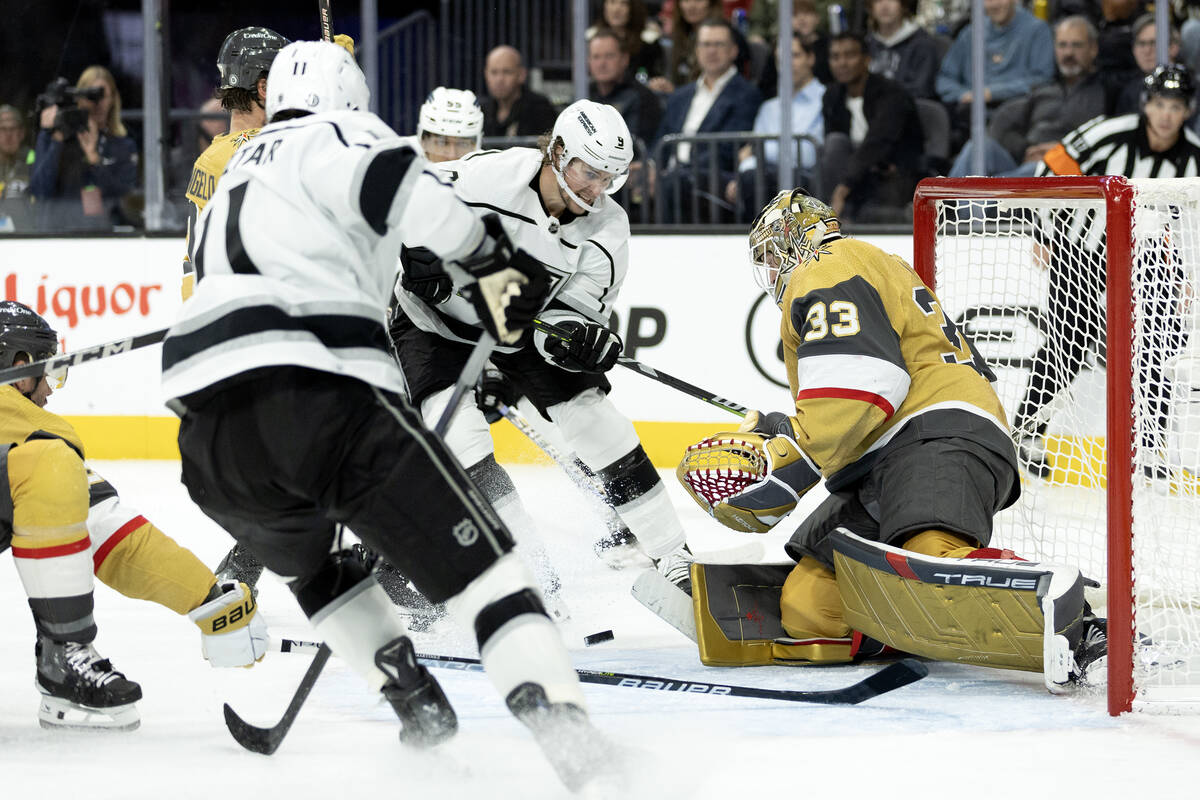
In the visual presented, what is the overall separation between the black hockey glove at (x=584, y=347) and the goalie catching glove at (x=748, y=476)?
1.56 ft

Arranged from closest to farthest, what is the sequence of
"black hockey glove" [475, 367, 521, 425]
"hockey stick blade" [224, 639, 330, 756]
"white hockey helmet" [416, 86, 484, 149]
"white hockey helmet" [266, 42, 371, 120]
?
"white hockey helmet" [266, 42, 371, 120] < "hockey stick blade" [224, 639, 330, 756] < "black hockey glove" [475, 367, 521, 425] < "white hockey helmet" [416, 86, 484, 149]

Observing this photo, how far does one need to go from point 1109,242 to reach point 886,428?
0.52 m

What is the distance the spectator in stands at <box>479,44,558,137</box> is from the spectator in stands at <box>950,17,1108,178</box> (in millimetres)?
1561

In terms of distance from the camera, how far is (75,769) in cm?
209

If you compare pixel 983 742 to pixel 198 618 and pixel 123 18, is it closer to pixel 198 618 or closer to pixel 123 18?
pixel 198 618

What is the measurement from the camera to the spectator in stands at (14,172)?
567 cm

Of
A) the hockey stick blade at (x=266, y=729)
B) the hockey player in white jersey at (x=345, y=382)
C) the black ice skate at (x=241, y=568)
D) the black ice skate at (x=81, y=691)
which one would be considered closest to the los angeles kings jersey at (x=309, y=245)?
the hockey player in white jersey at (x=345, y=382)

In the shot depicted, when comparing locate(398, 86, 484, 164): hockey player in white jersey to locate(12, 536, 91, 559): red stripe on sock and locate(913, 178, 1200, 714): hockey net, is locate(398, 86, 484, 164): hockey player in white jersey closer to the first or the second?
locate(913, 178, 1200, 714): hockey net

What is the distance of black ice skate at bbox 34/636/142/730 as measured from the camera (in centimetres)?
227

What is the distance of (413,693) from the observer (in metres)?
2.05

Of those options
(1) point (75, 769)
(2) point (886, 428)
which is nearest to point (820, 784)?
(2) point (886, 428)

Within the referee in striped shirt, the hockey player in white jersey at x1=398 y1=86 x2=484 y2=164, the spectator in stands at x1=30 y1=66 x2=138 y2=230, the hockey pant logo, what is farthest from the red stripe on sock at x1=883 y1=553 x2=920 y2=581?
the spectator in stands at x1=30 y1=66 x2=138 y2=230

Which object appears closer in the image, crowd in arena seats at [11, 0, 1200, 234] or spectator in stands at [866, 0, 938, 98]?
crowd in arena seats at [11, 0, 1200, 234]

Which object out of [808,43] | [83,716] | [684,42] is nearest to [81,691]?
[83,716]
